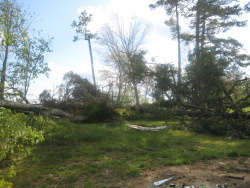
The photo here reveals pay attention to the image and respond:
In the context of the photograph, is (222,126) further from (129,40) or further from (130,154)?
(129,40)

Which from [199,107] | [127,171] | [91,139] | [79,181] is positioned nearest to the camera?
[79,181]

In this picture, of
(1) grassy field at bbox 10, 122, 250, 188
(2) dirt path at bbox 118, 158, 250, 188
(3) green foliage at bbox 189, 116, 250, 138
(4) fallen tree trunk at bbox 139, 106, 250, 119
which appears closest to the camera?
(2) dirt path at bbox 118, 158, 250, 188

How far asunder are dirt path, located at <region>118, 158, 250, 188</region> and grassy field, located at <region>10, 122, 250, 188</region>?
0.23 m

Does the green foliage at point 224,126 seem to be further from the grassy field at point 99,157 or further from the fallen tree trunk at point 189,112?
the grassy field at point 99,157

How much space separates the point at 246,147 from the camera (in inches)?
242

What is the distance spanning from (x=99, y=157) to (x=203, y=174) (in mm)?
2241

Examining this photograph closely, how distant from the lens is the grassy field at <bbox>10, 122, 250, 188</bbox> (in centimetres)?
382

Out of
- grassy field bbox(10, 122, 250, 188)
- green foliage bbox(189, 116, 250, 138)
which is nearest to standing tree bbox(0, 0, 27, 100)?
grassy field bbox(10, 122, 250, 188)

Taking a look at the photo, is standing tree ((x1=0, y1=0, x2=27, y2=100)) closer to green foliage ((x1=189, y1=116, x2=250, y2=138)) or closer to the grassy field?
the grassy field

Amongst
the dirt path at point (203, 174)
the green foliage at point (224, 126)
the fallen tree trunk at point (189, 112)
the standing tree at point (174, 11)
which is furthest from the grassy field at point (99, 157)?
the standing tree at point (174, 11)

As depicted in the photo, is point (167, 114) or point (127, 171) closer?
point (127, 171)

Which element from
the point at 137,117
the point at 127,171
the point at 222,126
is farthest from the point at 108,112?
the point at 127,171

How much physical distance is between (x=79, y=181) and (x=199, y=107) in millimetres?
8042

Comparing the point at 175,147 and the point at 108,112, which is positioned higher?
the point at 108,112
